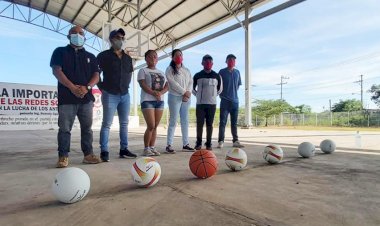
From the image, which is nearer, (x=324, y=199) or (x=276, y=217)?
(x=276, y=217)

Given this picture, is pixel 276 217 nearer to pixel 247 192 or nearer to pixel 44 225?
pixel 247 192

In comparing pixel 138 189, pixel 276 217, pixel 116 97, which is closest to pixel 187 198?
pixel 138 189

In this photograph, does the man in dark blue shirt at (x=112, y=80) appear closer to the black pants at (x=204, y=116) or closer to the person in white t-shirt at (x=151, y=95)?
the person in white t-shirt at (x=151, y=95)

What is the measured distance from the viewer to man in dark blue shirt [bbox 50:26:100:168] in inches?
143

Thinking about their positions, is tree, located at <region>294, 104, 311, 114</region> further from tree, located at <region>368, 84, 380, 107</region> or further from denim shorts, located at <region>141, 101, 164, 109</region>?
denim shorts, located at <region>141, 101, 164, 109</region>

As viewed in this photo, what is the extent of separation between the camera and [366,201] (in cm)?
215

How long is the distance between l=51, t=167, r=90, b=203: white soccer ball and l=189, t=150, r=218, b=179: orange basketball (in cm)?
111

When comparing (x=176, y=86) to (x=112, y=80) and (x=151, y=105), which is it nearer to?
(x=151, y=105)

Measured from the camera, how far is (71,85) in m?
3.61

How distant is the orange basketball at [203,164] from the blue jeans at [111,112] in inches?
67.7

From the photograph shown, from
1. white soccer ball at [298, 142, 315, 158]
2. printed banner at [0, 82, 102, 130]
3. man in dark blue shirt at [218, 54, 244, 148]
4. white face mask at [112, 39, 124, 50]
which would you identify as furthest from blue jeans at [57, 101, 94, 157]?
printed banner at [0, 82, 102, 130]

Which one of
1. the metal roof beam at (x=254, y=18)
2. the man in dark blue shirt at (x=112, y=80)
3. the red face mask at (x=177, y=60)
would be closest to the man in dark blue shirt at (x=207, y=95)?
the red face mask at (x=177, y=60)

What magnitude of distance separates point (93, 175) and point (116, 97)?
1.46 meters

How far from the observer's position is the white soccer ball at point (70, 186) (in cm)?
212
